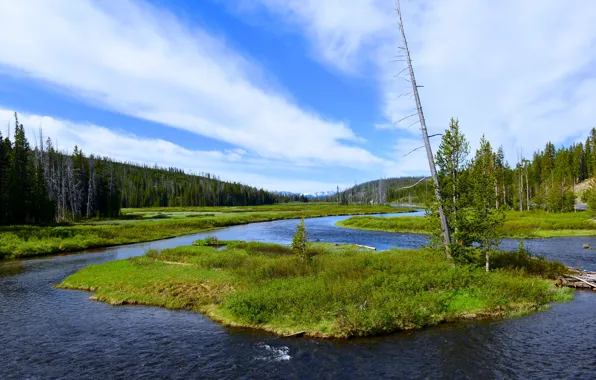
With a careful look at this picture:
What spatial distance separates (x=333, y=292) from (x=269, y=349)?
19.4ft

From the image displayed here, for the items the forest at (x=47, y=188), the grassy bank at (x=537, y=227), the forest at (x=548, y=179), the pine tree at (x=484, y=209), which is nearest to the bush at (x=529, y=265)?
the pine tree at (x=484, y=209)

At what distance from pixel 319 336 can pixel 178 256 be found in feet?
83.7

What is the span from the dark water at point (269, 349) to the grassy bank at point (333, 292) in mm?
935

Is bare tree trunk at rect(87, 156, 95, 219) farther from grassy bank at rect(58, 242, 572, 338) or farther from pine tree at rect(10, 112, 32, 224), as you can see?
grassy bank at rect(58, 242, 572, 338)

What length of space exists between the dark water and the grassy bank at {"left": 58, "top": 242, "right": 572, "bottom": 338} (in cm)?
93

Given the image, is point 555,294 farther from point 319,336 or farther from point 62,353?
point 62,353

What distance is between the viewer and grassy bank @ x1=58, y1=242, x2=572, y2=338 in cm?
1819

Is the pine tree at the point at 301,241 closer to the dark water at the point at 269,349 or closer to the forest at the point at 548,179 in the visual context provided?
the dark water at the point at 269,349

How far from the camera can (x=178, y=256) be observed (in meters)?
38.0

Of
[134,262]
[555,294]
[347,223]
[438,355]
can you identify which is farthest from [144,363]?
[347,223]

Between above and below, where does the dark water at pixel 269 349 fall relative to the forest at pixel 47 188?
below

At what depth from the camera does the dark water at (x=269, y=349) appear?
13727mm

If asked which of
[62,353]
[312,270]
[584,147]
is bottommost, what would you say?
[62,353]

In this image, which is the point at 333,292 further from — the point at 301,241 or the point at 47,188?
the point at 47,188
